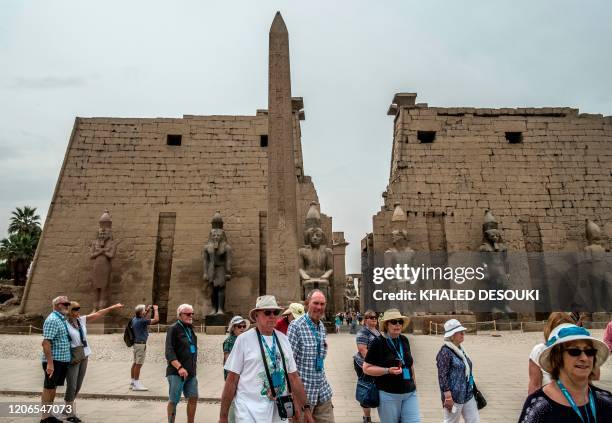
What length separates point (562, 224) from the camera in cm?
1570

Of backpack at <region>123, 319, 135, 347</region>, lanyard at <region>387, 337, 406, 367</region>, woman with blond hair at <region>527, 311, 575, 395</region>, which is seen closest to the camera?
woman with blond hair at <region>527, 311, 575, 395</region>

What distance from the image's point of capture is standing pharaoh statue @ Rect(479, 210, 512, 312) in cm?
1391

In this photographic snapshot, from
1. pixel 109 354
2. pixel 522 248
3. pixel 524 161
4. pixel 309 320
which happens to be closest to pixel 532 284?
pixel 522 248

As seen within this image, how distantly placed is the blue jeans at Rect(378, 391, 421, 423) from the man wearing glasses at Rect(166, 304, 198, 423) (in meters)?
1.67

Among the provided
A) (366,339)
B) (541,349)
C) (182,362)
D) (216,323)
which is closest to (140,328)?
(182,362)

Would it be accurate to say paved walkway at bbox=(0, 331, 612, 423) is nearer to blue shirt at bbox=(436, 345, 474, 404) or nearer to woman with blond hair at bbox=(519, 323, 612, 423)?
blue shirt at bbox=(436, 345, 474, 404)

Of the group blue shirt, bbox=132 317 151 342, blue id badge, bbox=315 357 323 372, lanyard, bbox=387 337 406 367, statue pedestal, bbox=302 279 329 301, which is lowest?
Answer: blue id badge, bbox=315 357 323 372

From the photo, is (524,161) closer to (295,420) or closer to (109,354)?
(109,354)

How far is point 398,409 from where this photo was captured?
3.07 m

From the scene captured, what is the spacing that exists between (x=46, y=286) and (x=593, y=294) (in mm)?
15736

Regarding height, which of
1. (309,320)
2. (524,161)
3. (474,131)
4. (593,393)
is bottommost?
(593,393)

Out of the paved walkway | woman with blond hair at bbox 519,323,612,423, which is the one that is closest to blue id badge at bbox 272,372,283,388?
woman with blond hair at bbox 519,323,612,423

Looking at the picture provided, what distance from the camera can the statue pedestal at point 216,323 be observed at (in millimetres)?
12016

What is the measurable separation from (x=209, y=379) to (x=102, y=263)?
311 inches
